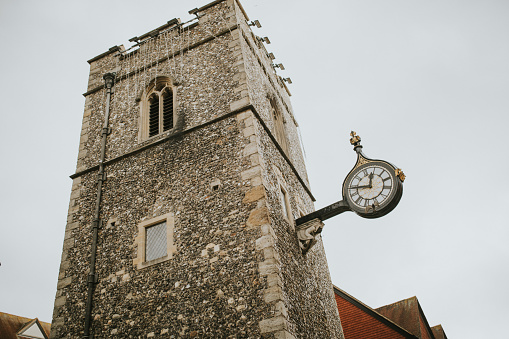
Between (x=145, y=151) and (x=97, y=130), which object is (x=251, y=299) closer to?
(x=145, y=151)

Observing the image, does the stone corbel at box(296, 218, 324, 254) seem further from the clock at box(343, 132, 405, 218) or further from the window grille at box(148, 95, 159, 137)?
the window grille at box(148, 95, 159, 137)

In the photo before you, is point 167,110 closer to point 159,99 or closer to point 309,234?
point 159,99

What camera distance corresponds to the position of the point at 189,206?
30.8 feet

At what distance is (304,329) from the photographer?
8.34 meters

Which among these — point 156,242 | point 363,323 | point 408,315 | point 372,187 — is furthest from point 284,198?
point 408,315

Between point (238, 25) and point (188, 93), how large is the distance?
8.46ft

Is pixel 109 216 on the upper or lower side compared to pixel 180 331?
upper

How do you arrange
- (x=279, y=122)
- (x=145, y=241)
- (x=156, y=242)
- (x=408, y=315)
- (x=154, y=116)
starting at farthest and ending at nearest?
(x=408, y=315) → (x=279, y=122) → (x=154, y=116) → (x=145, y=241) → (x=156, y=242)

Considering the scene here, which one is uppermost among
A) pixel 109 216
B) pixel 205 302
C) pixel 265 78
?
pixel 265 78

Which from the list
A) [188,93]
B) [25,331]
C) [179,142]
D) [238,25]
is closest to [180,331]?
[179,142]

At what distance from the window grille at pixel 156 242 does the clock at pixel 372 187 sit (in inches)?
162

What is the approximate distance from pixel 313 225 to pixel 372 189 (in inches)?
62.8

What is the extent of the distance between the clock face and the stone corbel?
2.98ft

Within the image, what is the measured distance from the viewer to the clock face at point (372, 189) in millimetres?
9250
